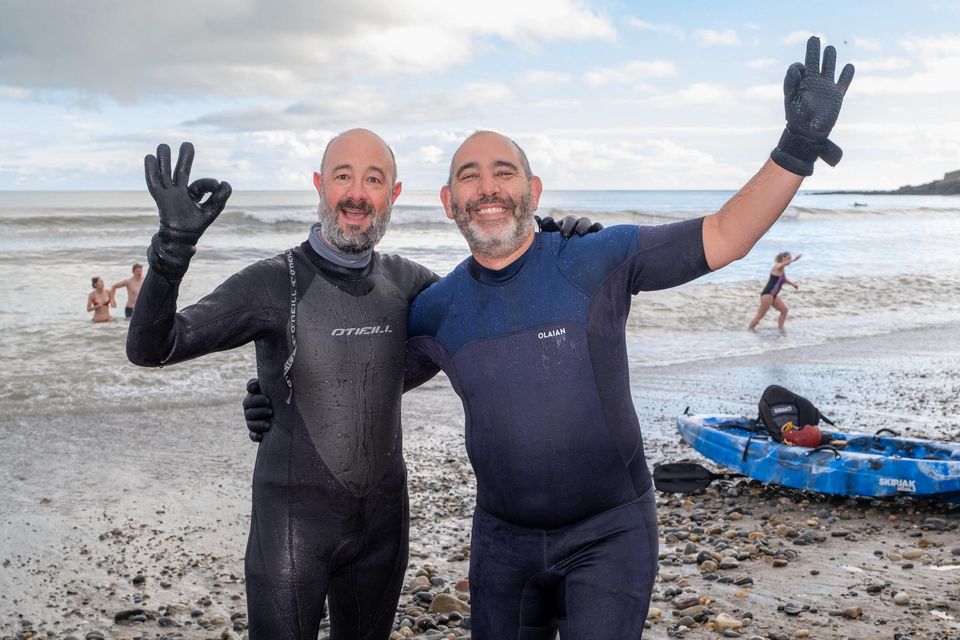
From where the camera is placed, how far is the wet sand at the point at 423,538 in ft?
16.1

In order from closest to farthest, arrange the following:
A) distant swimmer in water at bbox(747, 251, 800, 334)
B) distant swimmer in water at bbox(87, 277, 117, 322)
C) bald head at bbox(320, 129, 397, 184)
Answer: bald head at bbox(320, 129, 397, 184) < distant swimmer in water at bbox(87, 277, 117, 322) < distant swimmer in water at bbox(747, 251, 800, 334)

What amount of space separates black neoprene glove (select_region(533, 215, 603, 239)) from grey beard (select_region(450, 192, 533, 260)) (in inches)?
6.5

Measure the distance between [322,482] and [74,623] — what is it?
2.62 m

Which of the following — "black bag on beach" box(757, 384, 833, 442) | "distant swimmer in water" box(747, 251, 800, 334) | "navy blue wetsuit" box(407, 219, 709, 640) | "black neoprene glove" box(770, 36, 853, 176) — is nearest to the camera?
"black neoprene glove" box(770, 36, 853, 176)

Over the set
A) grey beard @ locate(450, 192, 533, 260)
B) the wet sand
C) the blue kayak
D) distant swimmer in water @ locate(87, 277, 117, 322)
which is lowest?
the wet sand

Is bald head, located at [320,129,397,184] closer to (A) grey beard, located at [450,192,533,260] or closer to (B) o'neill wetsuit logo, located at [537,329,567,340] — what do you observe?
(A) grey beard, located at [450,192,533,260]

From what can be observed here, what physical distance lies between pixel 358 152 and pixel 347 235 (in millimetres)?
339

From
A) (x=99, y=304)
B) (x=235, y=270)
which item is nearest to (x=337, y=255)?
(x=99, y=304)

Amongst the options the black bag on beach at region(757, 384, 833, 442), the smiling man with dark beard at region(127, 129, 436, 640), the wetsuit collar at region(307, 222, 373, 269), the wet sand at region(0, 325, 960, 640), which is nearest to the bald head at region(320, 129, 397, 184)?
the smiling man with dark beard at region(127, 129, 436, 640)

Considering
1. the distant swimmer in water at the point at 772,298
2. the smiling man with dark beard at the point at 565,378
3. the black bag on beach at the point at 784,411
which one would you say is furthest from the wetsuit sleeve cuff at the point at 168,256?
the distant swimmer in water at the point at 772,298

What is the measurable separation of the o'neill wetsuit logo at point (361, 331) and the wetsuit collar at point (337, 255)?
0.25m

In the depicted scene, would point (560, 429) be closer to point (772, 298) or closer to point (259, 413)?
point (259, 413)

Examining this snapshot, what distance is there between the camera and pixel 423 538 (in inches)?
246

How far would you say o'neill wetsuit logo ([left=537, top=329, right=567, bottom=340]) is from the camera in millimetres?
3143
